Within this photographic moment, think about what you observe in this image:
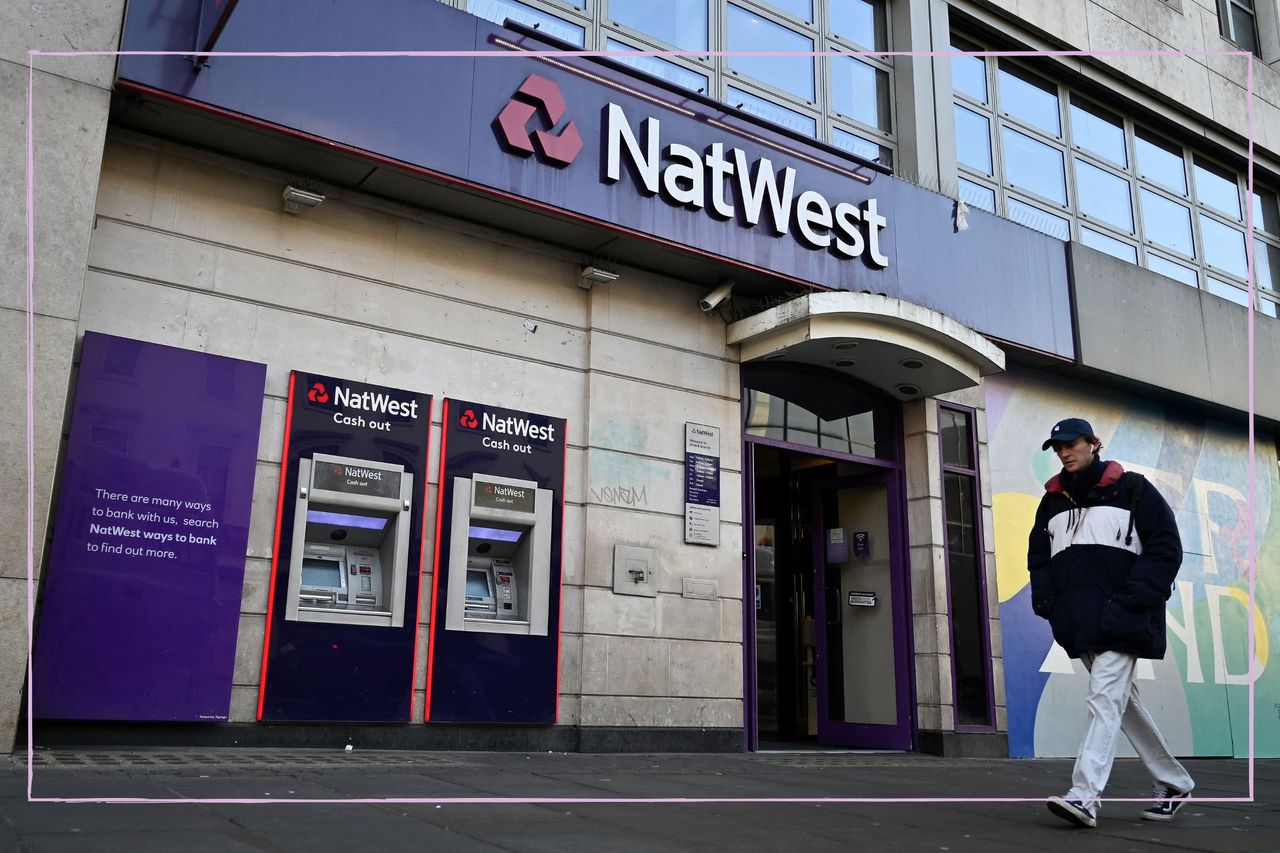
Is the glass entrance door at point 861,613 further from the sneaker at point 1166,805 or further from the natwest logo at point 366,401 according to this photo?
the sneaker at point 1166,805

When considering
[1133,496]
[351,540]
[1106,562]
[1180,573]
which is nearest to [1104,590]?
[1106,562]

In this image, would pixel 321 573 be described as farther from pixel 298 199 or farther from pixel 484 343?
pixel 298 199

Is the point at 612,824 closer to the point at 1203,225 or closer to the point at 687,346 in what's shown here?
the point at 687,346

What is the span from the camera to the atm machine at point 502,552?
7926 millimetres

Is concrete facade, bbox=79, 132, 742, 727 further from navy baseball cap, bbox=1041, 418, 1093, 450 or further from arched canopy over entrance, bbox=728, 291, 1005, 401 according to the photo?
navy baseball cap, bbox=1041, 418, 1093, 450

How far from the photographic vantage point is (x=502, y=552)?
8.27 meters

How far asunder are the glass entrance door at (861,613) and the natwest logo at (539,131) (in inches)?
186

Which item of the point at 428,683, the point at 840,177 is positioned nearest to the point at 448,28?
the point at 840,177

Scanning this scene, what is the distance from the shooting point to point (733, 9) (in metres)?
10.6

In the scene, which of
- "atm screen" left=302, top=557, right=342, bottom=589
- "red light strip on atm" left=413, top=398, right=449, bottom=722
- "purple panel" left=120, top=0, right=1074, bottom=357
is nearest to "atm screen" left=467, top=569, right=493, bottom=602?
"red light strip on atm" left=413, top=398, right=449, bottom=722

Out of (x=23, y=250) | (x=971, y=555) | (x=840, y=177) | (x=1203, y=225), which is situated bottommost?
(x=971, y=555)

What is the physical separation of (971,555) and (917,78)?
16.6 ft

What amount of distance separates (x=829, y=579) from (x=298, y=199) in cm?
646

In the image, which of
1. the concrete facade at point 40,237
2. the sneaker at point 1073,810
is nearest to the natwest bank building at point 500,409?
the concrete facade at point 40,237
